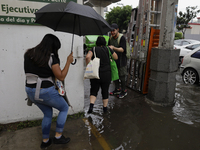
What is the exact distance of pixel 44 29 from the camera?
11.2 feet

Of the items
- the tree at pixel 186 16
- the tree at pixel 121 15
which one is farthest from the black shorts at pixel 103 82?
the tree at pixel 121 15

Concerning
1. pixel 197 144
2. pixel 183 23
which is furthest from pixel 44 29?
pixel 183 23

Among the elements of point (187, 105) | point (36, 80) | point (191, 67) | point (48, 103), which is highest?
point (36, 80)

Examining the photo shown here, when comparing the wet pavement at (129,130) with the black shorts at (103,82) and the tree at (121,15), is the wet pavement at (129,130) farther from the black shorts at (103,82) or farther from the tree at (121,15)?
the tree at (121,15)

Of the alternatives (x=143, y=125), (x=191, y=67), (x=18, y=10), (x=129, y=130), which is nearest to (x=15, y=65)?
(x=18, y=10)

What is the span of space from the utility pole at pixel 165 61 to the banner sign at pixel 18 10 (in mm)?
2763

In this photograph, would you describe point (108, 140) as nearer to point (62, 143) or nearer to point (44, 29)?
point (62, 143)

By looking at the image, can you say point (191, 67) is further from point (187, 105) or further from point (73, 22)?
point (73, 22)

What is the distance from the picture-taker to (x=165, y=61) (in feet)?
14.5

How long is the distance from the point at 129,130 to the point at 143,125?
0.37 m

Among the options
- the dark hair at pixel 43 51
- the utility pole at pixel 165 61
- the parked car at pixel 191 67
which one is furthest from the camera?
the parked car at pixel 191 67

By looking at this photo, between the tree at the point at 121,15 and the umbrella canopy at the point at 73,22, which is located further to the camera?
the tree at the point at 121,15

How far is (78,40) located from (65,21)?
2.60ft

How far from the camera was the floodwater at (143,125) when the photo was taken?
299 centimetres
